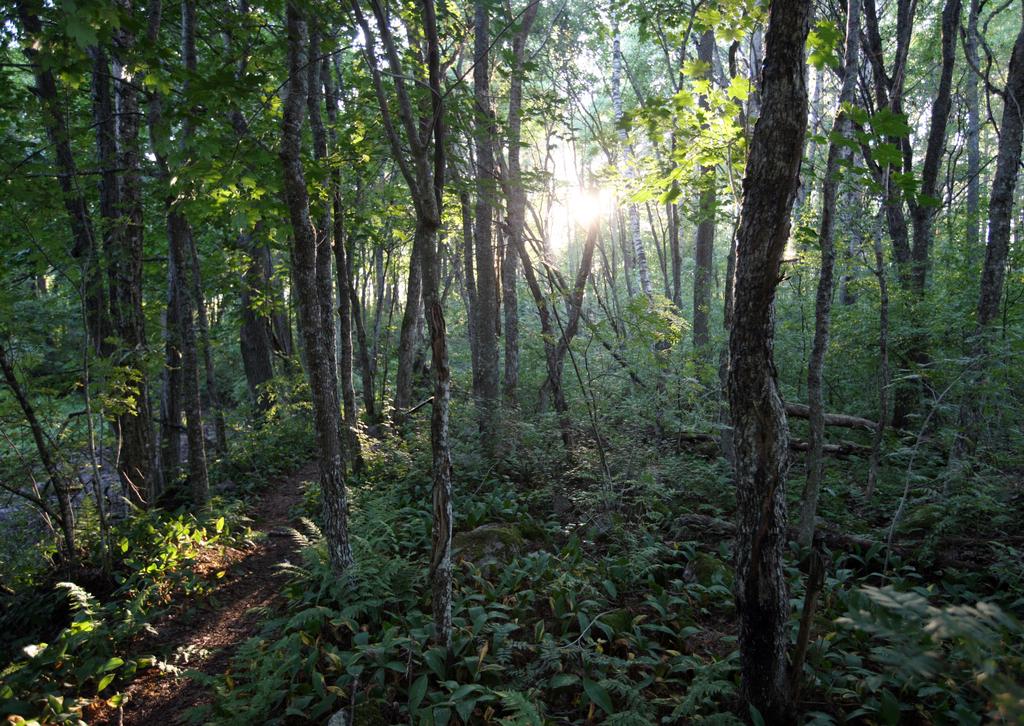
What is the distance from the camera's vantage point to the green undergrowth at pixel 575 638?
140 inches

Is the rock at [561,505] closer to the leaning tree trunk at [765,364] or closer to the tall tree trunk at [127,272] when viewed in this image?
the leaning tree trunk at [765,364]

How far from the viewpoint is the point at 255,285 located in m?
13.4

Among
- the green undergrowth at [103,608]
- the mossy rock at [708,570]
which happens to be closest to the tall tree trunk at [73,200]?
the green undergrowth at [103,608]

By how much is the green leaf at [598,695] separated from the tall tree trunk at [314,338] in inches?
99.4

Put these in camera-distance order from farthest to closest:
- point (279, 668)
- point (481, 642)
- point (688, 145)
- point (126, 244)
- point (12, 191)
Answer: point (126, 244) < point (12, 191) < point (688, 145) < point (481, 642) < point (279, 668)

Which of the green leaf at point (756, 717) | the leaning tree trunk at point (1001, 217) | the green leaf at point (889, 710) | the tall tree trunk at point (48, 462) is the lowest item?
the green leaf at point (889, 710)

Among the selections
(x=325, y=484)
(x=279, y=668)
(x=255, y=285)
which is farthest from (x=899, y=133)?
(x=255, y=285)

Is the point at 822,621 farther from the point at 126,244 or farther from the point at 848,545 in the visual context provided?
the point at 126,244

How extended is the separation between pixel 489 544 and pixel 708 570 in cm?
230

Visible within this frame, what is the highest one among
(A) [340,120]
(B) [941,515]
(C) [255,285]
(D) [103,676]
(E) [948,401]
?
(A) [340,120]

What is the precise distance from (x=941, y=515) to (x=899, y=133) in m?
4.16

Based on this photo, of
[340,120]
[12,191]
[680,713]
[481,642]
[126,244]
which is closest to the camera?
[680,713]

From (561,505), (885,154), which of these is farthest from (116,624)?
(885,154)

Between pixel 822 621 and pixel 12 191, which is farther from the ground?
pixel 12 191
